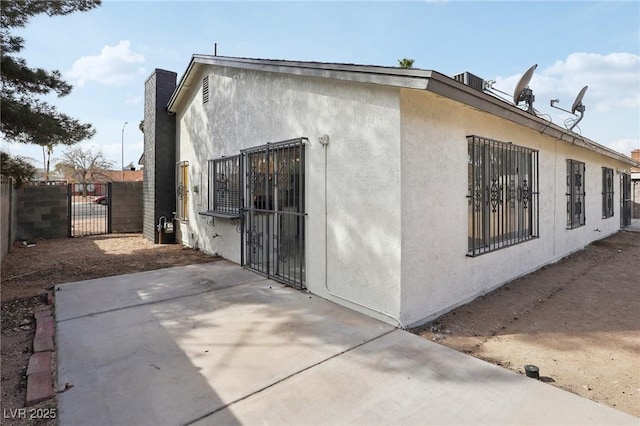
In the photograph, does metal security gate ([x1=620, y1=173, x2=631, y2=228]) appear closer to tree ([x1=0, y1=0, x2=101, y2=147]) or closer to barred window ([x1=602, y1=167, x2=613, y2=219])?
barred window ([x1=602, y1=167, x2=613, y2=219])

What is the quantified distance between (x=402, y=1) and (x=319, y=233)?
17.3ft

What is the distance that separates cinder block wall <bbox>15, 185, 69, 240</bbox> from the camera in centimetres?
1112

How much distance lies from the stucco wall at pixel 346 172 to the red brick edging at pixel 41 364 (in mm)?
3196

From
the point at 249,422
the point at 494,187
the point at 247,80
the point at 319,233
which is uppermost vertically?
the point at 247,80

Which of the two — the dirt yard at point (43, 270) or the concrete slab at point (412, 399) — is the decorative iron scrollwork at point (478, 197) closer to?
the concrete slab at point (412, 399)

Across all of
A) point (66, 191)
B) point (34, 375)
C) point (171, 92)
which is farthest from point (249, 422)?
point (66, 191)

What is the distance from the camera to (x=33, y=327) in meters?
4.19

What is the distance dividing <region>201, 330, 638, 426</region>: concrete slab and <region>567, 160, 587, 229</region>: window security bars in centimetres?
737

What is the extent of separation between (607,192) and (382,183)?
39.0ft

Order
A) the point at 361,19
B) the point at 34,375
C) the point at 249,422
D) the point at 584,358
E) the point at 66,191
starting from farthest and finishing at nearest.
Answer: the point at 66,191 < the point at 361,19 < the point at 584,358 < the point at 34,375 < the point at 249,422

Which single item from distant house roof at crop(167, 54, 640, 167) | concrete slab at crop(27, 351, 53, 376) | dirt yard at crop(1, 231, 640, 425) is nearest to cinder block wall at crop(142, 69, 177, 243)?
dirt yard at crop(1, 231, 640, 425)

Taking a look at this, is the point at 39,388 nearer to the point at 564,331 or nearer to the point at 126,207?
the point at 564,331

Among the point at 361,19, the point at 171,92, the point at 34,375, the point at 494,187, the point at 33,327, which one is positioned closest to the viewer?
the point at 34,375

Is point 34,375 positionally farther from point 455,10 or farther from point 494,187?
point 455,10
